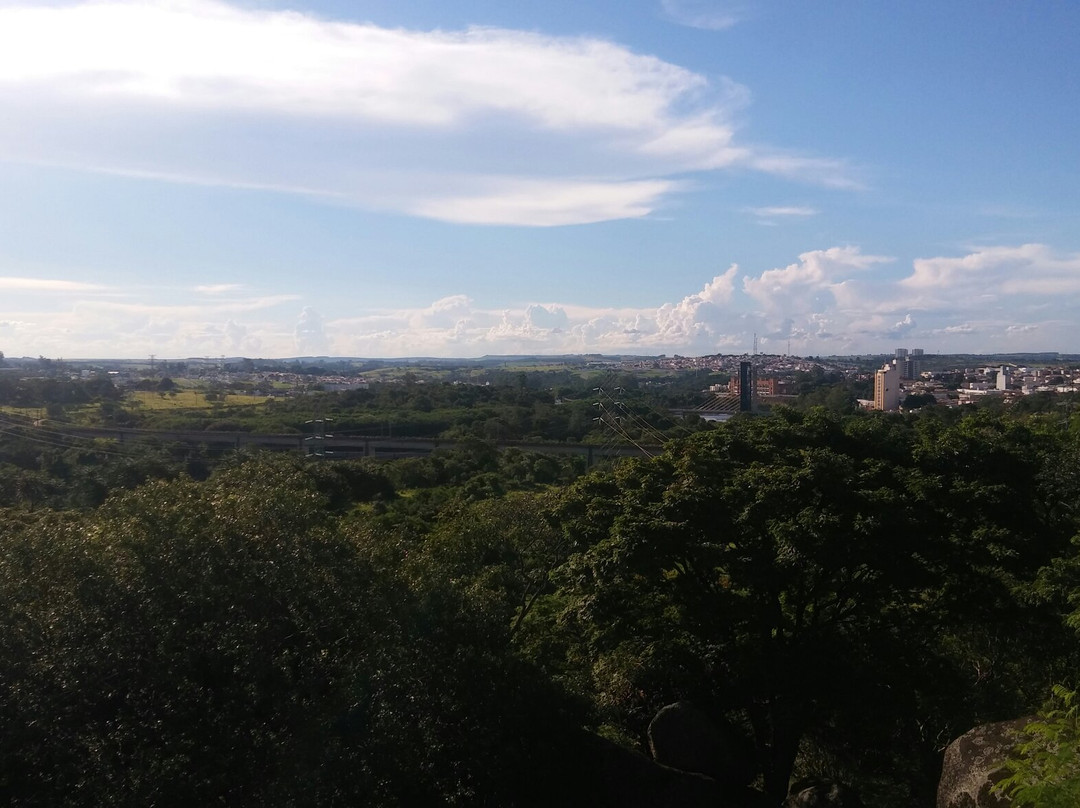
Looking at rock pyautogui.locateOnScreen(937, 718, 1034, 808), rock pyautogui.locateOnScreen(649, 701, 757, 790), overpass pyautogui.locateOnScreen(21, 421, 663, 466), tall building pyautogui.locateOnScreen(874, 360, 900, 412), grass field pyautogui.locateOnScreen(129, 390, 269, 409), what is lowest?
rock pyautogui.locateOnScreen(649, 701, 757, 790)

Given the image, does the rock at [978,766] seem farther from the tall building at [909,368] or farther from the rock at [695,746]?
the tall building at [909,368]

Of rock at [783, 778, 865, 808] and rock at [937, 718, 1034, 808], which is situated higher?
rock at [937, 718, 1034, 808]

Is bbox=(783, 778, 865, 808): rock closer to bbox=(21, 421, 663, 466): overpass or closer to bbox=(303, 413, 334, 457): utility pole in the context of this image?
bbox=(21, 421, 663, 466): overpass

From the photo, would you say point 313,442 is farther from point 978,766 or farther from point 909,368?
point 909,368

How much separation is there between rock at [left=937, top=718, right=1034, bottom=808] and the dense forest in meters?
1.00

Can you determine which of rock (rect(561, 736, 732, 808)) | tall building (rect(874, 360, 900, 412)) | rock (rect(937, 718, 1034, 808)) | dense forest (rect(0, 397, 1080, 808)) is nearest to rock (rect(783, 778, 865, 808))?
dense forest (rect(0, 397, 1080, 808))

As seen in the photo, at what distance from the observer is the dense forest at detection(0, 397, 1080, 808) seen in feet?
25.7

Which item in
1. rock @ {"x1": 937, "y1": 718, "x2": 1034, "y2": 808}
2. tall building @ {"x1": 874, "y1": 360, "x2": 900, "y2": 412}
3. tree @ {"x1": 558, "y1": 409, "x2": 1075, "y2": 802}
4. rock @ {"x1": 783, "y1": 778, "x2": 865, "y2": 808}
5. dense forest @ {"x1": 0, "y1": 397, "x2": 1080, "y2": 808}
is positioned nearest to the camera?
rock @ {"x1": 937, "y1": 718, "x2": 1034, "y2": 808}

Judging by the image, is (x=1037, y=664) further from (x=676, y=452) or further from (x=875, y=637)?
(x=676, y=452)

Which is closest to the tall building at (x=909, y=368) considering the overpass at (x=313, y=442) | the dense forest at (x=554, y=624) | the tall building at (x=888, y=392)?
the tall building at (x=888, y=392)

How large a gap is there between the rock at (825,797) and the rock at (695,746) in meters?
0.73

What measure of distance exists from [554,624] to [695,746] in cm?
305

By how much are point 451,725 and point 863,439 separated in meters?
7.86

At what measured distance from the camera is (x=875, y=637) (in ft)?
38.7
